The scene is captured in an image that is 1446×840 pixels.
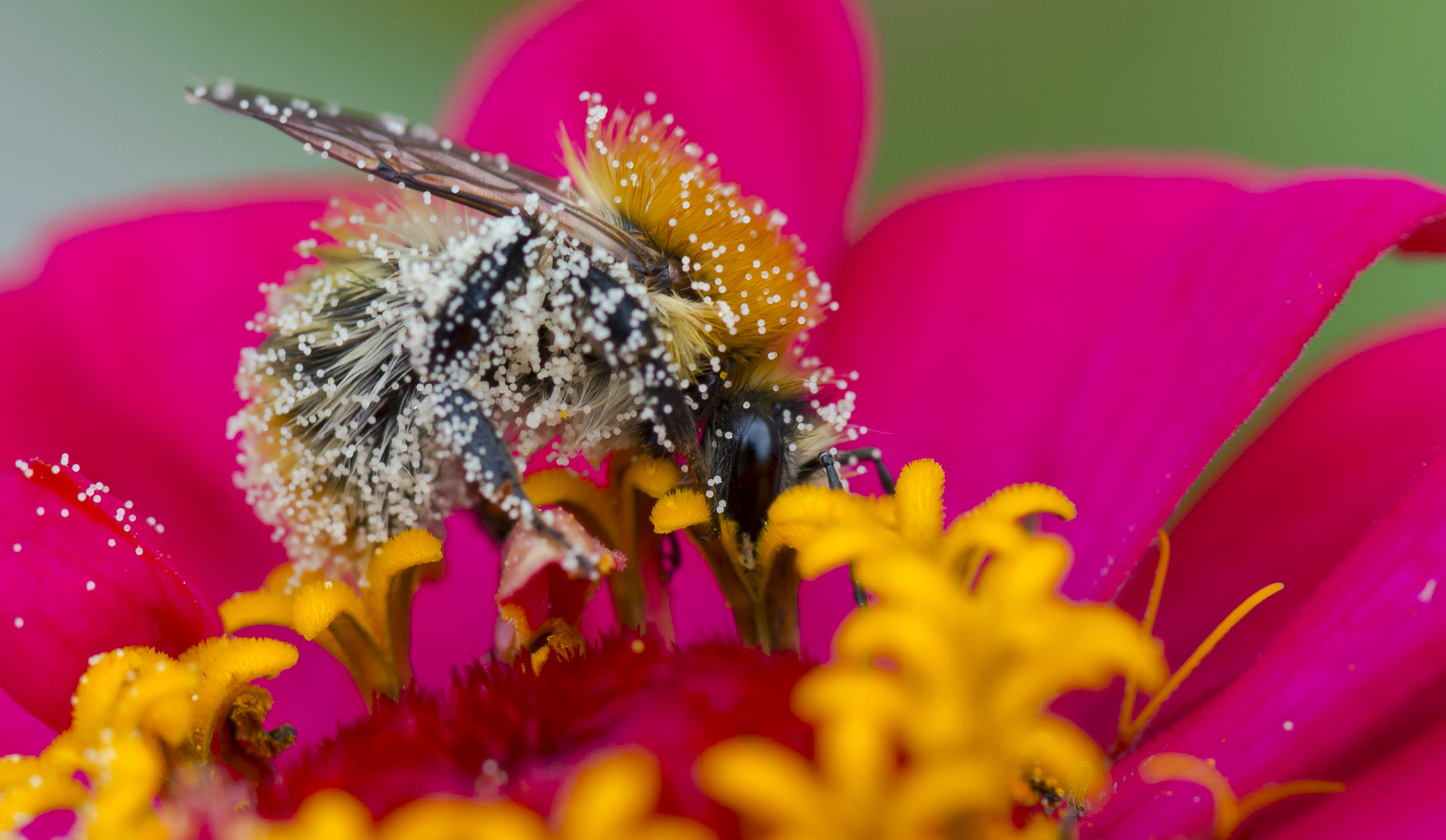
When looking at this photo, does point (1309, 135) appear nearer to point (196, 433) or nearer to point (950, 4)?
point (950, 4)

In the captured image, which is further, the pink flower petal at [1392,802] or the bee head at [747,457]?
the bee head at [747,457]

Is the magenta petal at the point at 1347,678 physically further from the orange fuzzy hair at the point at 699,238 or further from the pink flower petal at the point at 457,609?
the pink flower petal at the point at 457,609

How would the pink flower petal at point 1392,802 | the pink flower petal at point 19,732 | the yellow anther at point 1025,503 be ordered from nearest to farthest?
the pink flower petal at point 1392,802, the yellow anther at point 1025,503, the pink flower petal at point 19,732

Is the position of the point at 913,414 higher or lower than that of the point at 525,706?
higher

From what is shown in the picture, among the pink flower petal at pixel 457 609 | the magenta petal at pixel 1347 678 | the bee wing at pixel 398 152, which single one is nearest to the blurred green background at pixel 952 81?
the pink flower petal at pixel 457 609

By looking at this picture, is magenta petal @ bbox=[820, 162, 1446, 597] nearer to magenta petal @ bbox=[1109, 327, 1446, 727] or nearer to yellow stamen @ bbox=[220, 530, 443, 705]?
magenta petal @ bbox=[1109, 327, 1446, 727]

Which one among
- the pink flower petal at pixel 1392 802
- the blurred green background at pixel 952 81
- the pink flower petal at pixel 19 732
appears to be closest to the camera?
the pink flower petal at pixel 1392 802

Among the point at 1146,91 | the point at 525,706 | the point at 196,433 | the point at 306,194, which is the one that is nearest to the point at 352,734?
the point at 525,706

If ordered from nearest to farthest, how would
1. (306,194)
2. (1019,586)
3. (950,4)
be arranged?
(1019,586) → (306,194) → (950,4)

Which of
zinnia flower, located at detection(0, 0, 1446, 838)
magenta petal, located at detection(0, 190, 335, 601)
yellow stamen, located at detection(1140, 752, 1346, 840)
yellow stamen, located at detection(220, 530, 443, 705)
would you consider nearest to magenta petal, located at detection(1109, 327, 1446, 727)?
zinnia flower, located at detection(0, 0, 1446, 838)
